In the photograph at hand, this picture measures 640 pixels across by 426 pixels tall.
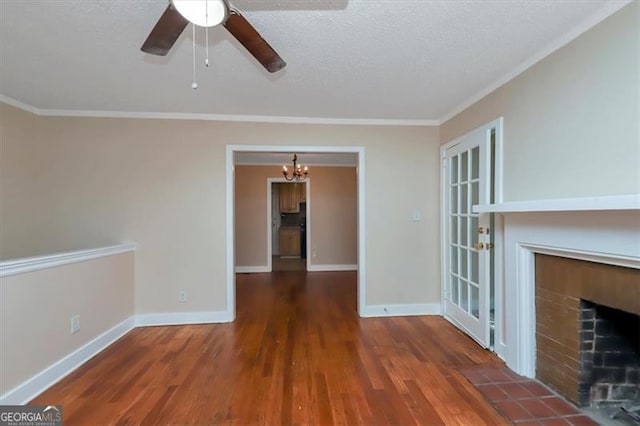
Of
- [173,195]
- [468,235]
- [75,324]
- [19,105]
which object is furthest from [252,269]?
[468,235]

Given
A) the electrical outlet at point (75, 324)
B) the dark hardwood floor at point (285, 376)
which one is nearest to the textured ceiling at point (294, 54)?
the electrical outlet at point (75, 324)

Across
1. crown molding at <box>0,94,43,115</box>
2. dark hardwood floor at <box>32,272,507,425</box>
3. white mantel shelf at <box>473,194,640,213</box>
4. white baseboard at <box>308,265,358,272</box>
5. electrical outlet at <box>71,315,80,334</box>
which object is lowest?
dark hardwood floor at <box>32,272,507,425</box>

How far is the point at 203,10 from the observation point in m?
1.26

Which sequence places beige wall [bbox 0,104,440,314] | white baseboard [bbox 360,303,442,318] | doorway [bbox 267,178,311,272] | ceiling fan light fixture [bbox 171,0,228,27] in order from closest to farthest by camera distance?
→ ceiling fan light fixture [bbox 171,0,228,27], beige wall [bbox 0,104,440,314], white baseboard [bbox 360,303,442,318], doorway [bbox 267,178,311,272]

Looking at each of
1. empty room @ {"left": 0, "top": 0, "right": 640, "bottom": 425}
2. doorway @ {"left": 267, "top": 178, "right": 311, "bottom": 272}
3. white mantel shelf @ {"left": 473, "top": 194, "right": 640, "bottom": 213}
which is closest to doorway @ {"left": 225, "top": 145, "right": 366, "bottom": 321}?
empty room @ {"left": 0, "top": 0, "right": 640, "bottom": 425}

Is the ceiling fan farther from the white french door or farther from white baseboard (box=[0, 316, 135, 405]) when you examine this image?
white baseboard (box=[0, 316, 135, 405])

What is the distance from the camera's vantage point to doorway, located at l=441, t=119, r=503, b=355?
252 cm

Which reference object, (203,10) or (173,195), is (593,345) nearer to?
(203,10)

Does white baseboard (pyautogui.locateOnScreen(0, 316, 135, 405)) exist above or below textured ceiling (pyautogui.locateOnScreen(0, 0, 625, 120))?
below

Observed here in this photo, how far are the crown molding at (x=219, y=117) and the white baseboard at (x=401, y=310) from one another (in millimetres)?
2202

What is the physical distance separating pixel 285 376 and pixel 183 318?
65.5 inches

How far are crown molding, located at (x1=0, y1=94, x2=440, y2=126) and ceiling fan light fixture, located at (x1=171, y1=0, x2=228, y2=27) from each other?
Result: 2.01 m

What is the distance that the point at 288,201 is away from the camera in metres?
8.76

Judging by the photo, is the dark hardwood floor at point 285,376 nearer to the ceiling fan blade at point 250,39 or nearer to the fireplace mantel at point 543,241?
the fireplace mantel at point 543,241
